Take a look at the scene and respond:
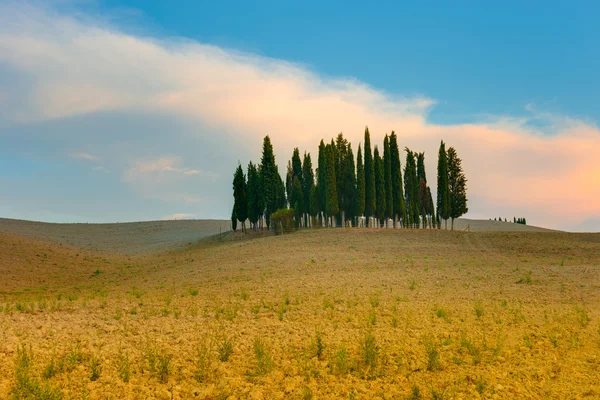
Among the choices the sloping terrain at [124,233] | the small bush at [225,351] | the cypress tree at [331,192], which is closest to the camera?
the small bush at [225,351]

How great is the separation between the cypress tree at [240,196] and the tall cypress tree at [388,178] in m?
17.3

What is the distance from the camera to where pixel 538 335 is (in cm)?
1373

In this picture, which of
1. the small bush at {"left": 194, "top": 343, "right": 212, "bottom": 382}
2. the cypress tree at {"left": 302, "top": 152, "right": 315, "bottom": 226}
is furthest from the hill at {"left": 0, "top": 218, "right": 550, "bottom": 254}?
the small bush at {"left": 194, "top": 343, "right": 212, "bottom": 382}

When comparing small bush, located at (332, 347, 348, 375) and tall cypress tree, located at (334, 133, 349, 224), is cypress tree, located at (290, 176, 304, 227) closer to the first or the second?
tall cypress tree, located at (334, 133, 349, 224)

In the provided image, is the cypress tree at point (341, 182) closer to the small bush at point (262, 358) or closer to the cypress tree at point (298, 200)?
the cypress tree at point (298, 200)

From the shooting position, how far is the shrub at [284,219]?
54.6 m

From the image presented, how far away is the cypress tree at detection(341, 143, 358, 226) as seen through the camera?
55281 mm

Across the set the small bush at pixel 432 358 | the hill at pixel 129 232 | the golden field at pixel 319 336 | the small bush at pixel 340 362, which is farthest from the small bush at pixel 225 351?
the hill at pixel 129 232

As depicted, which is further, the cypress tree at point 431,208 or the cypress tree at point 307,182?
the cypress tree at point 431,208

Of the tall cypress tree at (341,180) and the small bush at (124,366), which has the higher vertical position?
the tall cypress tree at (341,180)

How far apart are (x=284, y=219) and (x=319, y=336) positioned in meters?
42.6

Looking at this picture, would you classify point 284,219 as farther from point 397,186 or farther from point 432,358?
point 432,358

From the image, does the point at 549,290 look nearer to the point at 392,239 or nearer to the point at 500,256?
the point at 500,256

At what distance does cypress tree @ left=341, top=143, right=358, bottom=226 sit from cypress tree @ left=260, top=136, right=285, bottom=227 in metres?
7.81
